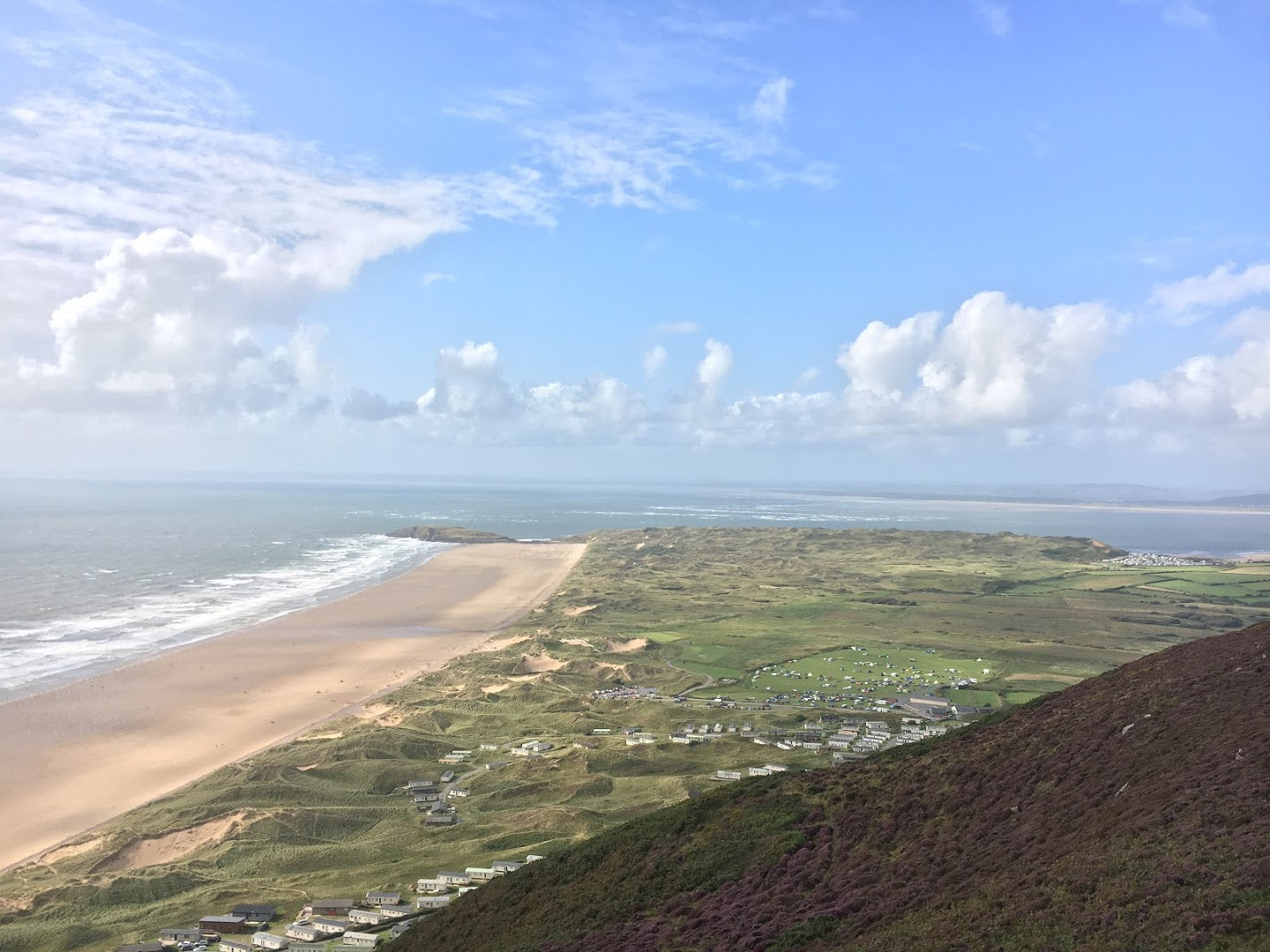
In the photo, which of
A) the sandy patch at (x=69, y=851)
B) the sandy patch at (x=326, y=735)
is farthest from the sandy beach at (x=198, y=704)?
the sandy patch at (x=326, y=735)

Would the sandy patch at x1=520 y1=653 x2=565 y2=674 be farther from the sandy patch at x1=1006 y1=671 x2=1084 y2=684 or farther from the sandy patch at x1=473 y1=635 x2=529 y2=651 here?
the sandy patch at x1=1006 y1=671 x2=1084 y2=684

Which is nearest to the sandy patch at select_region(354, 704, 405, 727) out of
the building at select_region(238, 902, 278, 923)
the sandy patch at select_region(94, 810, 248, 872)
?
the sandy patch at select_region(94, 810, 248, 872)

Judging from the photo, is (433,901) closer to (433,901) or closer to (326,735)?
(433,901)

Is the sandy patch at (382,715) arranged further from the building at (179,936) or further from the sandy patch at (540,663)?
the building at (179,936)

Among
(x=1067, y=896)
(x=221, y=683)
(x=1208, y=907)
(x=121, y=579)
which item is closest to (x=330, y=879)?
(x=1067, y=896)

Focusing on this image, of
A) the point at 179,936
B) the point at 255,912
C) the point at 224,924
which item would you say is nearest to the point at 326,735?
the point at 255,912
